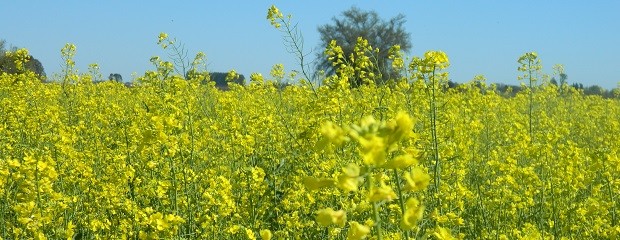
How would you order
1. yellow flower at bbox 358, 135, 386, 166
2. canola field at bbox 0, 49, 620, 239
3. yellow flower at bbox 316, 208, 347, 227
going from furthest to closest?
canola field at bbox 0, 49, 620, 239 → yellow flower at bbox 316, 208, 347, 227 → yellow flower at bbox 358, 135, 386, 166

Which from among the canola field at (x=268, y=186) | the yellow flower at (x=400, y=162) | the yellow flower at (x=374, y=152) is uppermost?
the yellow flower at (x=374, y=152)

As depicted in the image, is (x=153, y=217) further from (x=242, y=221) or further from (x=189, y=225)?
(x=242, y=221)

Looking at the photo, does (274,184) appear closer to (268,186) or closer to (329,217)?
(268,186)

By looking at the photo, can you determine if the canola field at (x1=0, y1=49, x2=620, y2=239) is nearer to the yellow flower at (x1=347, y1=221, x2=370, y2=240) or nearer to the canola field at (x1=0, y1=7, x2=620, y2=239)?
the canola field at (x1=0, y1=7, x2=620, y2=239)

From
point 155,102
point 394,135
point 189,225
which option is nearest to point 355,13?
point 155,102

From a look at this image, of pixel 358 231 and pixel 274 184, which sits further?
pixel 274 184

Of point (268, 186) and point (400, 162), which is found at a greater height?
point (400, 162)

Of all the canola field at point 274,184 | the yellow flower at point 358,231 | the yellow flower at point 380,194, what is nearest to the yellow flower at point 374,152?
the yellow flower at point 380,194

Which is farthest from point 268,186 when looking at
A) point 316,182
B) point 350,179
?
point 350,179

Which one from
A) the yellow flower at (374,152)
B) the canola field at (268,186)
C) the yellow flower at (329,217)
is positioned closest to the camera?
the yellow flower at (374,152)

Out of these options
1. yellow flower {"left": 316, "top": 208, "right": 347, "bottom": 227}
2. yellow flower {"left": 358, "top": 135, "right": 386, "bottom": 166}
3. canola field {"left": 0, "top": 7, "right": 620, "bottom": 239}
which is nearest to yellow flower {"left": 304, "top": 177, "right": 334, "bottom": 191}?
yellow flower {"left": 316, "top": 208, "right": 347, "bottom": 227}

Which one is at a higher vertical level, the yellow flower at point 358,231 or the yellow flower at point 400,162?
the yellow flower at point 400,162

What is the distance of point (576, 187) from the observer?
4.06m

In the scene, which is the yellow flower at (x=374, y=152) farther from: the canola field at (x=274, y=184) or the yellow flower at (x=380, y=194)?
the canola field at (x=274, y=184)
